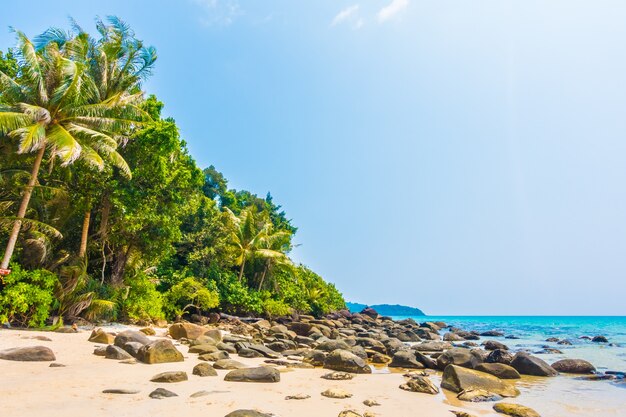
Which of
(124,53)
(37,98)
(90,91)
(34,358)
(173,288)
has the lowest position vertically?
(34,358)

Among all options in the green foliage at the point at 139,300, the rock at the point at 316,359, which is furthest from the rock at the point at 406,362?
the green foliage at the point at 139,300

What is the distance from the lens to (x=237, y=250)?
1064 inches

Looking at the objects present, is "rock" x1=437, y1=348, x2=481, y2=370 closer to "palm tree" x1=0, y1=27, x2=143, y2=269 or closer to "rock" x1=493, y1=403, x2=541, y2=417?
"rock" x1=493, y1=403, x2=541, y2=417

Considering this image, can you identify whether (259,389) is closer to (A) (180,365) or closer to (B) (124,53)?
(A) (180,365)

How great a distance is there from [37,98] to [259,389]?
14.0 m

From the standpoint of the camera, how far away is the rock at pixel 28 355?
24.2ft

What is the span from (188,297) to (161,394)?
16.8 m

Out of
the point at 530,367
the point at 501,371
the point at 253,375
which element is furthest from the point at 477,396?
the point at 530,367

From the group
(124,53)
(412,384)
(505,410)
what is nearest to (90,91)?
(124,53)

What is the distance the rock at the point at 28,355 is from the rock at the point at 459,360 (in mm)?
Answer: 9419

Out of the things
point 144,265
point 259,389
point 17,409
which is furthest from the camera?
point 144,265

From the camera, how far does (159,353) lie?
28.1ft

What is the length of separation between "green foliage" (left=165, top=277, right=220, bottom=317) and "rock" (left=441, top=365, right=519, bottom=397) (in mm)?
15833

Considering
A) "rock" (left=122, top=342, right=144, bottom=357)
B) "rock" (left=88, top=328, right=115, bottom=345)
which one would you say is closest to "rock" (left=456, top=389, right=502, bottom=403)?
"rock" (left=122, top=342, right=144, bottom=357)
